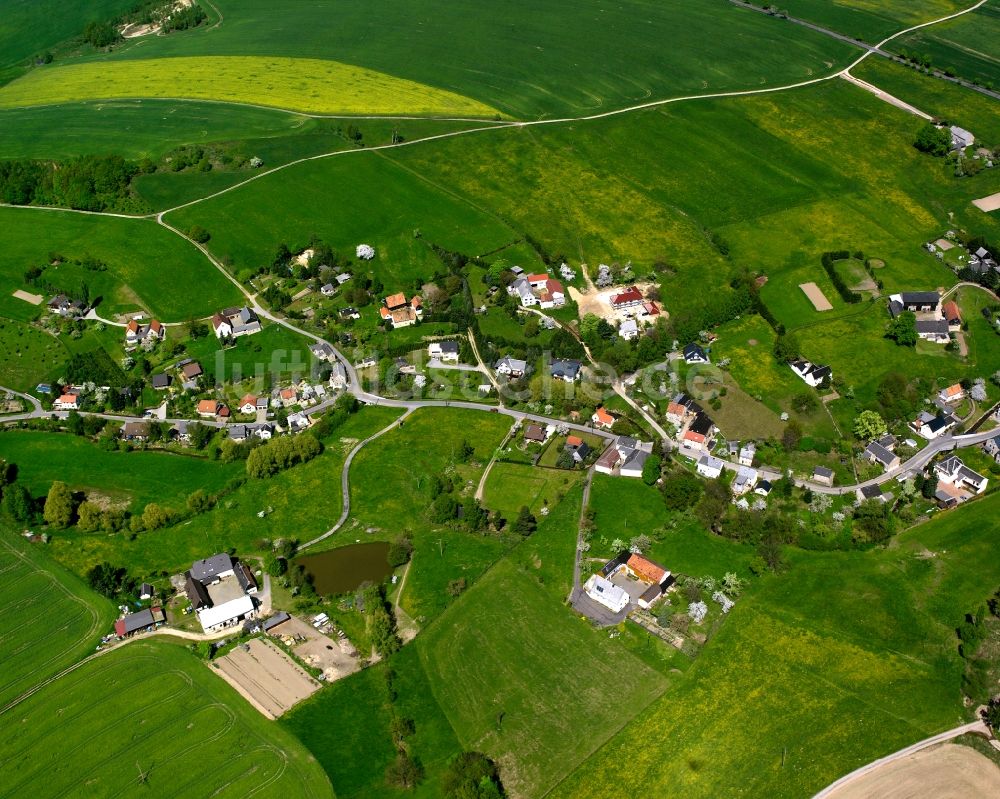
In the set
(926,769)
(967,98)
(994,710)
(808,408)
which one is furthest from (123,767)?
(967,98)

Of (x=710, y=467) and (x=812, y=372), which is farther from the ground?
(x=812, y=372)

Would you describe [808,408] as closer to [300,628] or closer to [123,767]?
[300,628]

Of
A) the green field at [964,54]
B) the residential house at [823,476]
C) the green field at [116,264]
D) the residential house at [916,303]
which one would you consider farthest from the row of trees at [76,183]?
the green field at [964,54]

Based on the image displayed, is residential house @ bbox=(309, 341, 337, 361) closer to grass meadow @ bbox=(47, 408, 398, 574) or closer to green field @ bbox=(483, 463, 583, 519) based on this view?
grass meadow @ bbox=(47, 408, 398, 574)

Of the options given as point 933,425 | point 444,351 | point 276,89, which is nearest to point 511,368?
point 444,351

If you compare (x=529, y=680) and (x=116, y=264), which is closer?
(x=529, y=680)

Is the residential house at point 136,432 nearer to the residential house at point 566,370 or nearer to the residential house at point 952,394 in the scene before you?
the residential house at point 566,370

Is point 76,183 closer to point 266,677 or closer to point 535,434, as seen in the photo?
point 535,434
